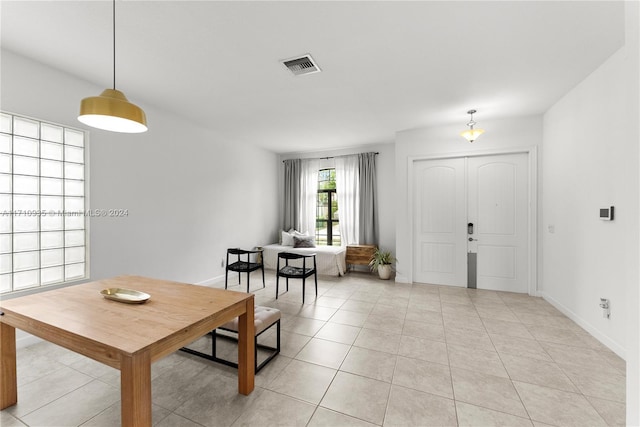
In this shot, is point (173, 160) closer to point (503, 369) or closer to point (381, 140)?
point (381, 140)

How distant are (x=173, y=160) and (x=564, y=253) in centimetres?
563

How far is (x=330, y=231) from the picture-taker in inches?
249

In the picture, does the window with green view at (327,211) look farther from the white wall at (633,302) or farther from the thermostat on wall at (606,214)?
the white wall at (633,302)

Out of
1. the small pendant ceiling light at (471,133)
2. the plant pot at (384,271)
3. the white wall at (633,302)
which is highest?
the small pendant ceiling light at (471,133)

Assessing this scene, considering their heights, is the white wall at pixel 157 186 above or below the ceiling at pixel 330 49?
below

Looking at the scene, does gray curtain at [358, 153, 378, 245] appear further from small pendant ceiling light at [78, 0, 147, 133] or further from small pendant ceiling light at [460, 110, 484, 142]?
small pendant ceiling light at [78, 0, 147, 133]

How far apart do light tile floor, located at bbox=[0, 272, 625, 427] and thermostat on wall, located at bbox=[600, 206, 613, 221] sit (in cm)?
126

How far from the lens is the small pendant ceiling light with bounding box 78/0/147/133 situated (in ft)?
4.90

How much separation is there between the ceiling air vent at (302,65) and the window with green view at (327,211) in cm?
363

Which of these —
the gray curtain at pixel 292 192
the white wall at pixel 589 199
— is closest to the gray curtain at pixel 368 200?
the gray curtain at pixel 292 192

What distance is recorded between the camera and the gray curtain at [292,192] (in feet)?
21.3

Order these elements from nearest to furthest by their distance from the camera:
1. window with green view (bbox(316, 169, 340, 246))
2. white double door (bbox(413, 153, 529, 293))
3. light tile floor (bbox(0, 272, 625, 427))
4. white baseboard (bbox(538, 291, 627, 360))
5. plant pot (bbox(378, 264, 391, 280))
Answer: light tile floor (bbox(0, 272, 625, 427))
white baseboard (bbox(538, 291, 627, 360))
white double door (bbox(413, 153, 529, 293))
plant pot (bbox(378, 264, 391, 280))
window with green view (bbox(316, 169, 340, 246))

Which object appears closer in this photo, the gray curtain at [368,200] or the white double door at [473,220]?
the white double door at [473,220]

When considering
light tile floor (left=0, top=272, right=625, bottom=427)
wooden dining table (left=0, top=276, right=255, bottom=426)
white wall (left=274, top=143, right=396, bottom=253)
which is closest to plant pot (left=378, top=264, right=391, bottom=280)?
white wall (left=274, top=143, right=396, bottom=253)
